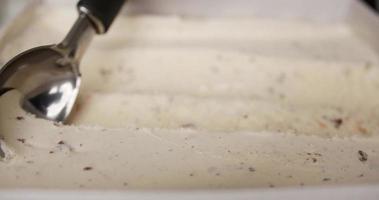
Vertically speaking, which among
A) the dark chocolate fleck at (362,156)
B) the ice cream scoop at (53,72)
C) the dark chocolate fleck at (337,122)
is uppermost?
the ice cream scoop at (53,72)

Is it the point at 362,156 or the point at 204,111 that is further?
the point at 204,111

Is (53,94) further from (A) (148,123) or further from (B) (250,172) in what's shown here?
(B) (250,172)

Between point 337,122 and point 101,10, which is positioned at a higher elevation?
point 101,10

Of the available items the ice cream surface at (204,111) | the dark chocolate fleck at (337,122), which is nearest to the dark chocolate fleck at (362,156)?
the ice cream surface at (204,111)

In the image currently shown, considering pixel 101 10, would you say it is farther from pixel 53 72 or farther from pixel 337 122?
pixel 337 122

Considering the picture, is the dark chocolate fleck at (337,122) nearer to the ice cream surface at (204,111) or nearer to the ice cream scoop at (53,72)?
the ice cream surface at (204,111)

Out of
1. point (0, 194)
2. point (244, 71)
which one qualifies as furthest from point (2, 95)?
point (244, 71)

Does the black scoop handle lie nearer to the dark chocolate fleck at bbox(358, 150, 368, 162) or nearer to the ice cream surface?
the ice cream surface

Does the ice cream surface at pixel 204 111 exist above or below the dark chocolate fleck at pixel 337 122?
above

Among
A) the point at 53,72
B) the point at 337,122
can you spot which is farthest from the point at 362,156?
the point at 53,72
